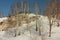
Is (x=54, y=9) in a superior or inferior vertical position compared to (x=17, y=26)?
superior

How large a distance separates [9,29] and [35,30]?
5.58ft

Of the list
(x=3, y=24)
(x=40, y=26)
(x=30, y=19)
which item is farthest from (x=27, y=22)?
(x=3, y=24)

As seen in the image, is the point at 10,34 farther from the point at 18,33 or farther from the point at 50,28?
the point at 50,28

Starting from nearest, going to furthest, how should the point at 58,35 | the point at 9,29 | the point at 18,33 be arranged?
the point at 58,35 < the point at 18,33 < the point at 9,29

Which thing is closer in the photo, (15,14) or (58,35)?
(58,35)

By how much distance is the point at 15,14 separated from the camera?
1311 centimetres

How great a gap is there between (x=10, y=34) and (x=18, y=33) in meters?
0.45

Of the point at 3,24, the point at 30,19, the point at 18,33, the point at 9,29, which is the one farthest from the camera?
the point at 3,24

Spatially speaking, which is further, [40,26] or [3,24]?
[3,24]

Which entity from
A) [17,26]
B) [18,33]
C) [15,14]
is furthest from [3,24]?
[18,33]

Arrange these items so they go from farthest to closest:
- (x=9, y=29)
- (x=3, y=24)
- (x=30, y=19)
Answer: (x=3, y=24)
(x=30, y=19)
(x=9, y=29)

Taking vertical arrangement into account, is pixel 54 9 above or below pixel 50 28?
above

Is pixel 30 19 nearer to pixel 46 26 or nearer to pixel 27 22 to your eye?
pixel 27 22

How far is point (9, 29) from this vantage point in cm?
1169
